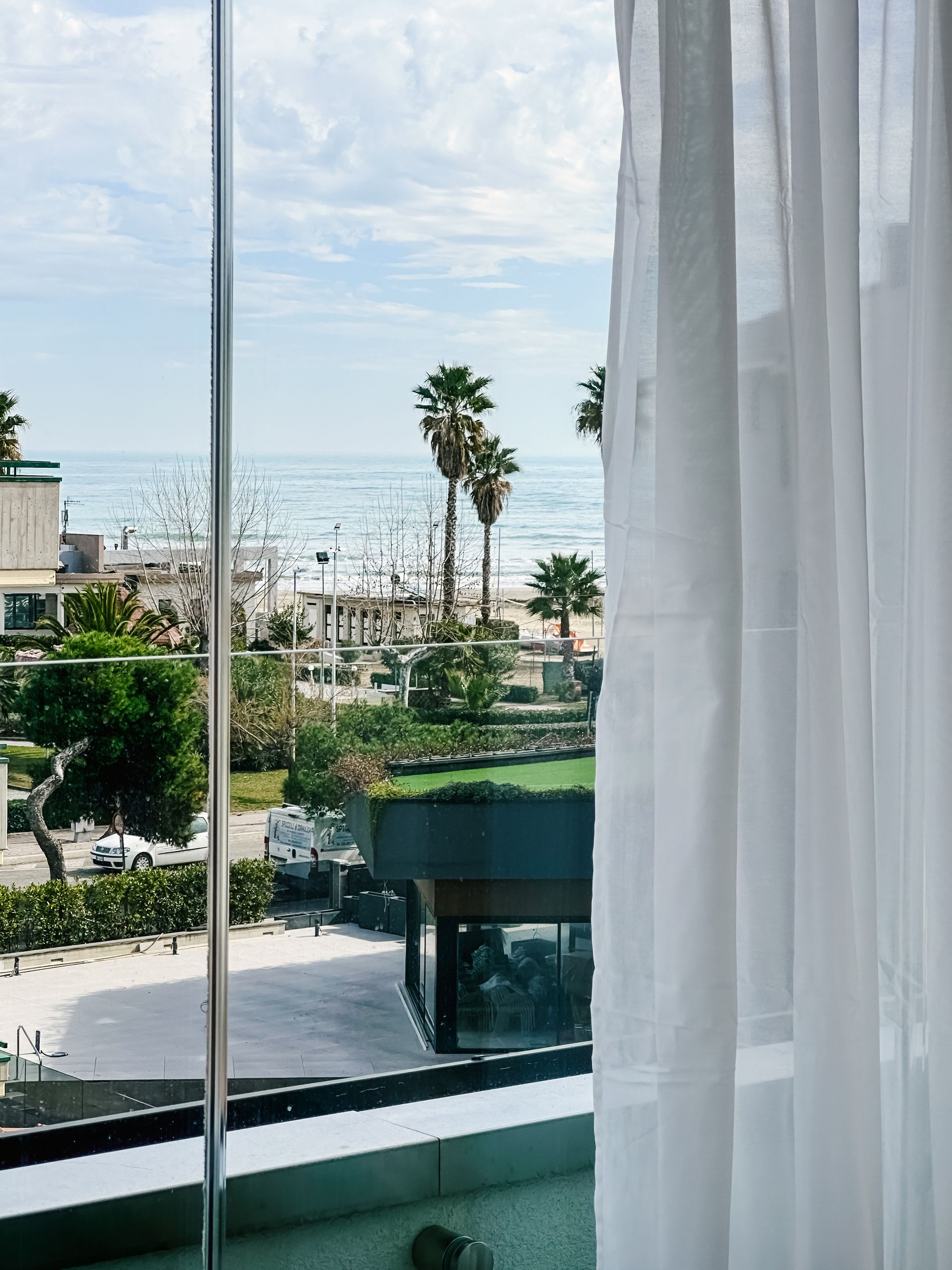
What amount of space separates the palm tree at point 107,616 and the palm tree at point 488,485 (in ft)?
1.47

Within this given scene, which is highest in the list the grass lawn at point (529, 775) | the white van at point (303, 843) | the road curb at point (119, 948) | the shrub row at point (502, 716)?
the shrub row at point (502, 716)

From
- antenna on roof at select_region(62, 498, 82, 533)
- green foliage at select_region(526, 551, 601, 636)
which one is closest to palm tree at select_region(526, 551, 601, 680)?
green foliage at select_region(526, 551, 601, 636)

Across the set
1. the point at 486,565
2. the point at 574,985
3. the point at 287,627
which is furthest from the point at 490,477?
the point at 574,985

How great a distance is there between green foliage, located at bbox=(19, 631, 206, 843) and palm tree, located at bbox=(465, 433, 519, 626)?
1.41 ft

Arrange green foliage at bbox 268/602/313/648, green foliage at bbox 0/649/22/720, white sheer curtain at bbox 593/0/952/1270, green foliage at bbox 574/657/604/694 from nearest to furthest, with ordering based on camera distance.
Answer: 1. white sheer curtain at bbox 593/0/952/1270
2. green foliage at bbox 0/649/22/720
3. green foliage at bbox 268/602/313/648
4. green foliage at bbox 574/657/604/694

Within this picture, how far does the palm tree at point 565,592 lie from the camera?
1684 millimetres

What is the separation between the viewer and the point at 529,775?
68.9 inches

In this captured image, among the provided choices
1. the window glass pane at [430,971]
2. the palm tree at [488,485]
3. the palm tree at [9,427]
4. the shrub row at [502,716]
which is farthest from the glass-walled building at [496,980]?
the palm tree at [9,427]

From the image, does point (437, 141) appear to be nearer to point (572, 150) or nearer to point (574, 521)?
point (572, 150)

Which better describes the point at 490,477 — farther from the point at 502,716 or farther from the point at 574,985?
the point at 574,985

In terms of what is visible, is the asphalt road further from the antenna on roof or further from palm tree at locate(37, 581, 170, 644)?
the antenna on roof

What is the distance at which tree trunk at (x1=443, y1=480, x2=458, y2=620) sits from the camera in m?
1.61

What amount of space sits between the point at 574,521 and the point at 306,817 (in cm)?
56

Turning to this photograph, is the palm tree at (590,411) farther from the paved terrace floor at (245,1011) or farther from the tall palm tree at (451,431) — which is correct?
the paved terrace floor at (245,1011)
